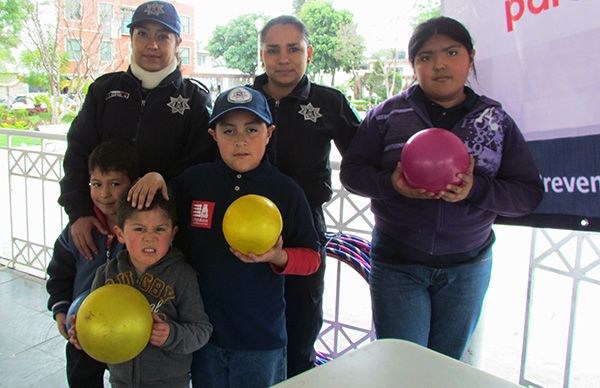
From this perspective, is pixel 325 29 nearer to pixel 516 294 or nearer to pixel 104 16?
pixel 516 294

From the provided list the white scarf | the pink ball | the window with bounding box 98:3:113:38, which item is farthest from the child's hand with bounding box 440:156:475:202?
the window with bounding box 98:3:113:38

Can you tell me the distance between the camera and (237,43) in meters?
8.13

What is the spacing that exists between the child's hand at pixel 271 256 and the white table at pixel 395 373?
1.55 feet

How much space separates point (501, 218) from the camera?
1972 millimetres

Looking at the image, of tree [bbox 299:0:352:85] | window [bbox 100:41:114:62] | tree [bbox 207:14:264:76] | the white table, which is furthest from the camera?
window [bbox 100:41:114:62]

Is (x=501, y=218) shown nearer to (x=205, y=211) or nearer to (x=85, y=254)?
(x=205, y=211)

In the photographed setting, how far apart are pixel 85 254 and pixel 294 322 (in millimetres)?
888

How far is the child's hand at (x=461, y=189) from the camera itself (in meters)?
1.50

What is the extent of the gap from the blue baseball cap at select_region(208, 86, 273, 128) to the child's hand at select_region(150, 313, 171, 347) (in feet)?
2.27

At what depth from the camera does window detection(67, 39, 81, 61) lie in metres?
10.7

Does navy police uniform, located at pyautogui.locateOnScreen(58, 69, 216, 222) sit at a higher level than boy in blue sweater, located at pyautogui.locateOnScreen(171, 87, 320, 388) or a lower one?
higher

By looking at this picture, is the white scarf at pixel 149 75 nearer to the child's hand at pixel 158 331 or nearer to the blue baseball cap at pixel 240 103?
the blue baseball cap at pixel 240 103

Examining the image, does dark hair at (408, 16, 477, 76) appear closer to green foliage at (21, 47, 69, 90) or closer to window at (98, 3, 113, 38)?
window at (98, 3, 113, 38)

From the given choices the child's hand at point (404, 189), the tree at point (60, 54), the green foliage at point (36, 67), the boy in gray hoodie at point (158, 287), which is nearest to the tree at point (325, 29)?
the child's hand at point (404, 189)
